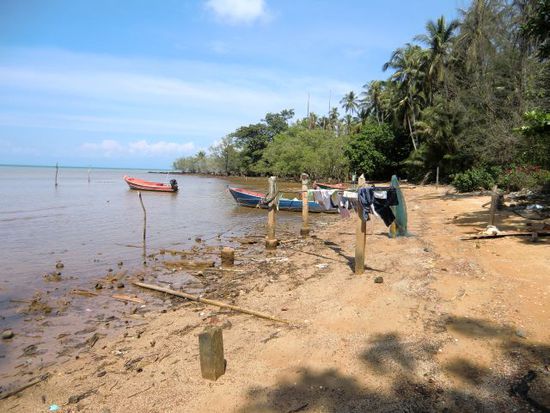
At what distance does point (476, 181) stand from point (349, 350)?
2563 centimetres

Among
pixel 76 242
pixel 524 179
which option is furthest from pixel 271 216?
pixel 524 179

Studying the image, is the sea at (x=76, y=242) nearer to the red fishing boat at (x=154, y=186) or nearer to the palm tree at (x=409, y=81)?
the red fishing boat at (x=154, y=186)

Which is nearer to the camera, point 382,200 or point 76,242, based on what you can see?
point 382,200

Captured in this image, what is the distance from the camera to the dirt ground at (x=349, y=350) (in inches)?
165

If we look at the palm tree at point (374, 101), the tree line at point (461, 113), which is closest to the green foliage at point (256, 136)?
the tree line at point (461, 113)

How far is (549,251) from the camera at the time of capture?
8.66m

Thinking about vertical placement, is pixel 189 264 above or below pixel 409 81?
below

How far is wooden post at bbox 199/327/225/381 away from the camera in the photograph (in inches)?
180

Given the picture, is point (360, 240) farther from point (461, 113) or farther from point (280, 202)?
point (461, 113)

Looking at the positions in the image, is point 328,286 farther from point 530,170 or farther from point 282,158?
point 282,158

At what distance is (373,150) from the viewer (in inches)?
1911

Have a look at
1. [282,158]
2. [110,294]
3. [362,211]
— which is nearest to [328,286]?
[362,211]

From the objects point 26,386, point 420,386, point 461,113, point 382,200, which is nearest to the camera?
point 420,386

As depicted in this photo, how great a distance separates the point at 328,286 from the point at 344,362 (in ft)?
10.6
